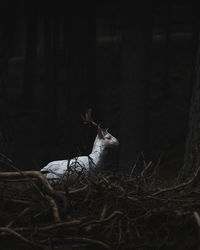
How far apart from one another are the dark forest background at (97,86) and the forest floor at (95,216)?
259cm

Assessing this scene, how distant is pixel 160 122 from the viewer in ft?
68.3

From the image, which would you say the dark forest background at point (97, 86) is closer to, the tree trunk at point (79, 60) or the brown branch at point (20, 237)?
the tree trunk at point (79, 60)

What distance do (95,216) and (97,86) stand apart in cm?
1540

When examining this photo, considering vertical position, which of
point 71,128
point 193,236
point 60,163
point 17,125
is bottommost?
point 17,125

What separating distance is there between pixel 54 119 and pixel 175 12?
15297 mm

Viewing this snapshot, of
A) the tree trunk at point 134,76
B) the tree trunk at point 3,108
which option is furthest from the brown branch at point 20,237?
the tree trunk at point 134,76

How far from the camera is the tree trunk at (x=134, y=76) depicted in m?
11.5

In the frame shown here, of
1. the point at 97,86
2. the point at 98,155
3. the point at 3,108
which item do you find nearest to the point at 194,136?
the point at 98,155

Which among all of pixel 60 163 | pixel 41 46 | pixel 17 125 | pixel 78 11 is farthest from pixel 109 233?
pixel 41 46

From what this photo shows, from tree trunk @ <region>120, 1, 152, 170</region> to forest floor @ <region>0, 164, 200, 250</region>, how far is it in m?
8.53

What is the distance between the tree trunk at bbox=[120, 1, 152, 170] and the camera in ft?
37.6

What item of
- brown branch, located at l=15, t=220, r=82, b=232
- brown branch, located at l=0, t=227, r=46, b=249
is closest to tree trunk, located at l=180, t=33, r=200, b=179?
brown branch, located at l=15, t=220, r=82, b=232

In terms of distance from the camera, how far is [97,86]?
17.8m

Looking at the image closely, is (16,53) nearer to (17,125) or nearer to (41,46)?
(41,46)
